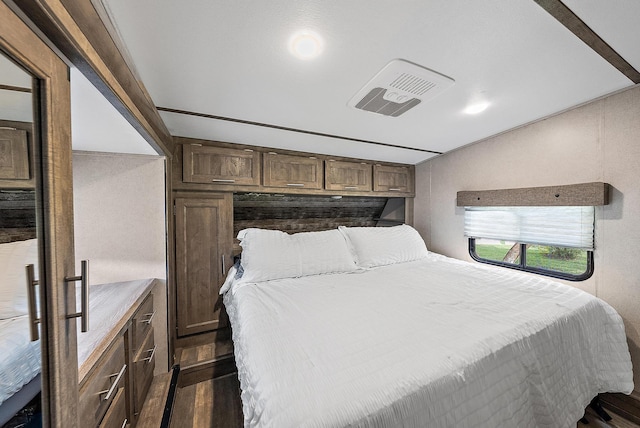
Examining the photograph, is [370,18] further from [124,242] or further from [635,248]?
[635,248]

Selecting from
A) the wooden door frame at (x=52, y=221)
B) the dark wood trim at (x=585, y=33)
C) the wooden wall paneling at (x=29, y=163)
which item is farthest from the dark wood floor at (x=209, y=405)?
the dark wood trim at (x=585, y=33)

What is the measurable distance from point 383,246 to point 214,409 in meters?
2.04

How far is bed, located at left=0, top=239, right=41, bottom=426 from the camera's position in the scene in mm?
539

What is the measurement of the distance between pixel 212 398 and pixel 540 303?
2.43m

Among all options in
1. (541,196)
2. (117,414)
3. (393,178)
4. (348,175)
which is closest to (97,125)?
(117,414)

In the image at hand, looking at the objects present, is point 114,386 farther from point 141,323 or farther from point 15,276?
point 15,276

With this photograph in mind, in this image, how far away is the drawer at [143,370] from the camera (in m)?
1.33

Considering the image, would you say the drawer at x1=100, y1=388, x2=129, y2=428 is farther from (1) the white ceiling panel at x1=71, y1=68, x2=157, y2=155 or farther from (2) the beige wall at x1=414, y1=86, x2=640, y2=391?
(2) the beige wall at x1=414, y1=86, x2=640, y2=391

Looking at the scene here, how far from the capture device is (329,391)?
764 millimetres

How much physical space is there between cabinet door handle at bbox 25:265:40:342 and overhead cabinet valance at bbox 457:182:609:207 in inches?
117

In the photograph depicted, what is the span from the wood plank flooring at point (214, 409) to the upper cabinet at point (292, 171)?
1845mm

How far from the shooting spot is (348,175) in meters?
2.80

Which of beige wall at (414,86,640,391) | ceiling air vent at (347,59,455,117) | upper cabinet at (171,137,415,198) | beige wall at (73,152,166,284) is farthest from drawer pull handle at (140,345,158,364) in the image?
beige wall at (414,86,640,391)

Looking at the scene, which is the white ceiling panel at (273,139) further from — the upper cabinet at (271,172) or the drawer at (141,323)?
the drawer at (141,323)
